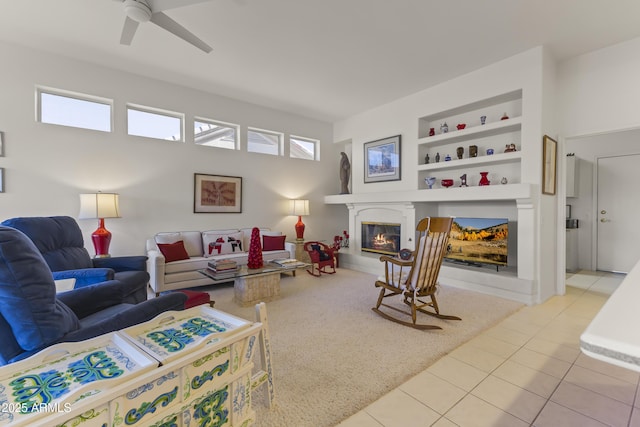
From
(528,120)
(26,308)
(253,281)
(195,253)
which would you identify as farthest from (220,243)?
(528,120)

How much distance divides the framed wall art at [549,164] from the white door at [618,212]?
213cm

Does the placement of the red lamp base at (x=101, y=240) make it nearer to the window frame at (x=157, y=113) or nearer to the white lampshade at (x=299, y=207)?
the window frame at (x=157, y=113)

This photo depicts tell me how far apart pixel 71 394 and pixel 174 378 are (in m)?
0.27

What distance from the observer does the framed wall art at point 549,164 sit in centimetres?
334

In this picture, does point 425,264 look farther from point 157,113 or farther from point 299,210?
point 157,113

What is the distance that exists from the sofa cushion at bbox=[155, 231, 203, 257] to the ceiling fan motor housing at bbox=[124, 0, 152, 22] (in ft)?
8.88

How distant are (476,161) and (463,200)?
56 centimetres

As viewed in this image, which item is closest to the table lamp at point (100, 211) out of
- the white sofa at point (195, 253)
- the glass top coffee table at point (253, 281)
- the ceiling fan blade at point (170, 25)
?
the white sofa at point (195, 253)

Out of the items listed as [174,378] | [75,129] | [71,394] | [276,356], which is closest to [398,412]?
[276,356]

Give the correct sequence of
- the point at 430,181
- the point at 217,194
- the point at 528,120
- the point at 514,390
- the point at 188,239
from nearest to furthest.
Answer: the point at 514,390, the point at 528,120, the point at 188,239, the point at 430,181, the point at 217,194

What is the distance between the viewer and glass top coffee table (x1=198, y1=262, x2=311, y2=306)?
3.13 meters

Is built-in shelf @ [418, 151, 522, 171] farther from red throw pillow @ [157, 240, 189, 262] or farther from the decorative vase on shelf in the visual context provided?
red throw pillow @ [157, 240, 189, 262]

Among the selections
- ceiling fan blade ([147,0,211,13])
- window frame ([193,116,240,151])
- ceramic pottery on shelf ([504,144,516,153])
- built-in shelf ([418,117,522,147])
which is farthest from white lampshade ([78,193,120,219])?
ceramic pottery on shelf ([504,144,516,153])

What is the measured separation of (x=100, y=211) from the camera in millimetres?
3400
